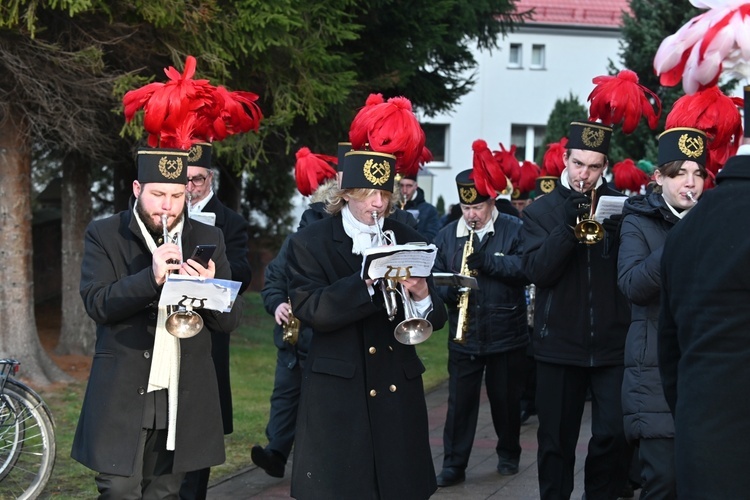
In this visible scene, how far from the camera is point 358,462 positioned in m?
5.22

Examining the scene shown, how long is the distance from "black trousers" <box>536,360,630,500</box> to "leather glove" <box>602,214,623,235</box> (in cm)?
80

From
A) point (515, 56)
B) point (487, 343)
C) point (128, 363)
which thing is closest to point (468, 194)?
point (487, 343)

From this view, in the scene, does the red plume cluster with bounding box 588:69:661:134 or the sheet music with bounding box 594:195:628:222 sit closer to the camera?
the sheet music with bounding box 594:195:628:222

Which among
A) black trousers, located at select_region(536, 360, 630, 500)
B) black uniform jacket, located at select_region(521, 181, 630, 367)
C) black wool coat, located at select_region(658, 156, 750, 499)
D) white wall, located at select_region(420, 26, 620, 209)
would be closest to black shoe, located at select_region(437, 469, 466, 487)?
black trousers, located at select_region(536, 360, 630, 500)

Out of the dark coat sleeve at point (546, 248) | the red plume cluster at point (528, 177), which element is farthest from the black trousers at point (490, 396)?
the red plume cluster at point (528, 177)

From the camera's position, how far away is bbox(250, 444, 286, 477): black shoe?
25.8 feet

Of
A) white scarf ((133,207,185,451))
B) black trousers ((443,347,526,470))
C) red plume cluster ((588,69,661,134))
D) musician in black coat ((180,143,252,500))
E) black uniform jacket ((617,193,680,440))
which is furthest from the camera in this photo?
black trousers ((443,347,526,470))

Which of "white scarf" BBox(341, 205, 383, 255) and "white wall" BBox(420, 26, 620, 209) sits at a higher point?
"white wall" BBox(420, 26, 620, 209)

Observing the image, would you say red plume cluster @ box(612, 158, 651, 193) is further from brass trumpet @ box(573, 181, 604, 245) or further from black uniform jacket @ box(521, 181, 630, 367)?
brass trumpet @ box(573, 181, 604, 245)

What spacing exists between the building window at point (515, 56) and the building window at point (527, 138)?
230cm

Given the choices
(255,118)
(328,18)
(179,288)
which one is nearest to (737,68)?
(179,288)

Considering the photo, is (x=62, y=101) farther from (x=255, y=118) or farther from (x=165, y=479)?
(x=165, y=479)

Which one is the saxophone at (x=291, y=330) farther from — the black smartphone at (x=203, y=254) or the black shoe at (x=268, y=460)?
the black smartphone at (x=203, y=254)

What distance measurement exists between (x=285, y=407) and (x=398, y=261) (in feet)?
10.9
